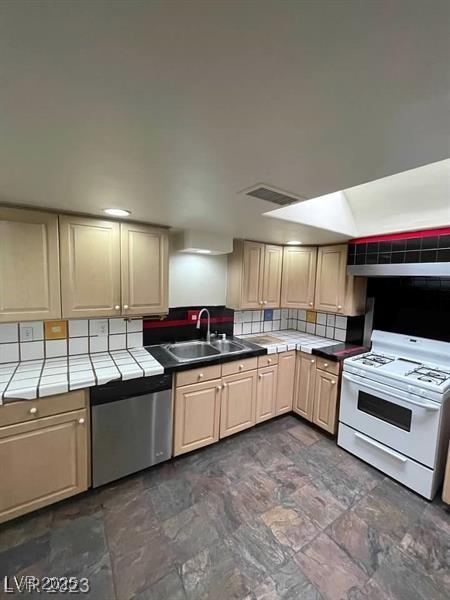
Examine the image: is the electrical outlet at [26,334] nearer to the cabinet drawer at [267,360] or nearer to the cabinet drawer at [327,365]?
the cabinet drawer at [267,360]

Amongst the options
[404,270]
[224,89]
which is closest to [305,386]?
[404,270]

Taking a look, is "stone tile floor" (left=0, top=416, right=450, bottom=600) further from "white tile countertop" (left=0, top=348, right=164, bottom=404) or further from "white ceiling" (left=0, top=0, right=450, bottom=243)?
"white ceiling" (left=0, top=0, right=450, bottom=243)

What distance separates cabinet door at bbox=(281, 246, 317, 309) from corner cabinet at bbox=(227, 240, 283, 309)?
9 cm

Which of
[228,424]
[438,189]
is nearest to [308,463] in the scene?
[228,424]

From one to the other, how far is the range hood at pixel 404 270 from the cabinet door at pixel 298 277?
475mm

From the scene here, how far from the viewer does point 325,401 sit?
102 inches

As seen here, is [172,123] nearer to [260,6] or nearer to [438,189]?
[260,6]

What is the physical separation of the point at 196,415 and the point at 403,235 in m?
2.36

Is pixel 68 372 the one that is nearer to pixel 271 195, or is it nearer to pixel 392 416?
pixel 271 195

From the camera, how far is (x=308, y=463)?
2.24m

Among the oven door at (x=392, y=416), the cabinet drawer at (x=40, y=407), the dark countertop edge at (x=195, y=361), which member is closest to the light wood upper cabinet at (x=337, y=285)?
the oven door at (x=392, y=416)

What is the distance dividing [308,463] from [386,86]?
256 centimetres

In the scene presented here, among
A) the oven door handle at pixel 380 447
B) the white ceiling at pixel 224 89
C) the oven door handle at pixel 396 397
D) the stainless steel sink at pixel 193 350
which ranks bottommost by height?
the oven door handle at pixel 380 447

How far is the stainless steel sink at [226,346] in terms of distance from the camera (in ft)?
8.69
